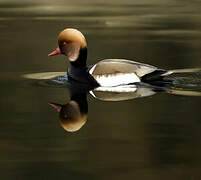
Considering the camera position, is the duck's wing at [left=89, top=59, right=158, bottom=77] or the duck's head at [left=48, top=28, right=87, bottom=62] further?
the duck's head at [left=48, top=28, right=87, bottom=62]

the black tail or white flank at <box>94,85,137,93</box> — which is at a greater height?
the black tail

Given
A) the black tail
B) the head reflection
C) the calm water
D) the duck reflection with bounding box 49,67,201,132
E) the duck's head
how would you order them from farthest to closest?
the duck's head, the black tail, the duck reflection with bounding box 49,67,201,132, the head reflection, the calm water

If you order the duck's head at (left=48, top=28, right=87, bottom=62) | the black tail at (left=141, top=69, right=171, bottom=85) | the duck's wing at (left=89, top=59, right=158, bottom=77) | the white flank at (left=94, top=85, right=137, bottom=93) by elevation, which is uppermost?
the duck's head at (left=48, top=28, right=87, bottom=62)

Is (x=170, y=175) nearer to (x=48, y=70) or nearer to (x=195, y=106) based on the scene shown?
(x=195, y=106)

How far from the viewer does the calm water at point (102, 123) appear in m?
6.67

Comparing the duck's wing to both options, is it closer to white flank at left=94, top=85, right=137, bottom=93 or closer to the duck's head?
white flank at left=94, top=85, right=137, bottom=93

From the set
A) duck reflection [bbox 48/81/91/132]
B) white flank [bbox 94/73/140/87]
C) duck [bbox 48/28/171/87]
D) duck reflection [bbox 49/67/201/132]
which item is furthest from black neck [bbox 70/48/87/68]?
white flank [bbox 94/73/140/87]

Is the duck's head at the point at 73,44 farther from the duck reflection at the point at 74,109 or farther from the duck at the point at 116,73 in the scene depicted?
the duck reflection at the point at 74,109

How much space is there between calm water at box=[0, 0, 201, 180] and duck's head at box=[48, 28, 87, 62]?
2.44 feet

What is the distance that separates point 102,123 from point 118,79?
93.4 inches

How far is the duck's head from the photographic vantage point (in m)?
11.7

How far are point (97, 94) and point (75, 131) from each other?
2287mm

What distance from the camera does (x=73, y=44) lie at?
11.7 meters

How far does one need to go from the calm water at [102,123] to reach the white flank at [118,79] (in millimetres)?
558
